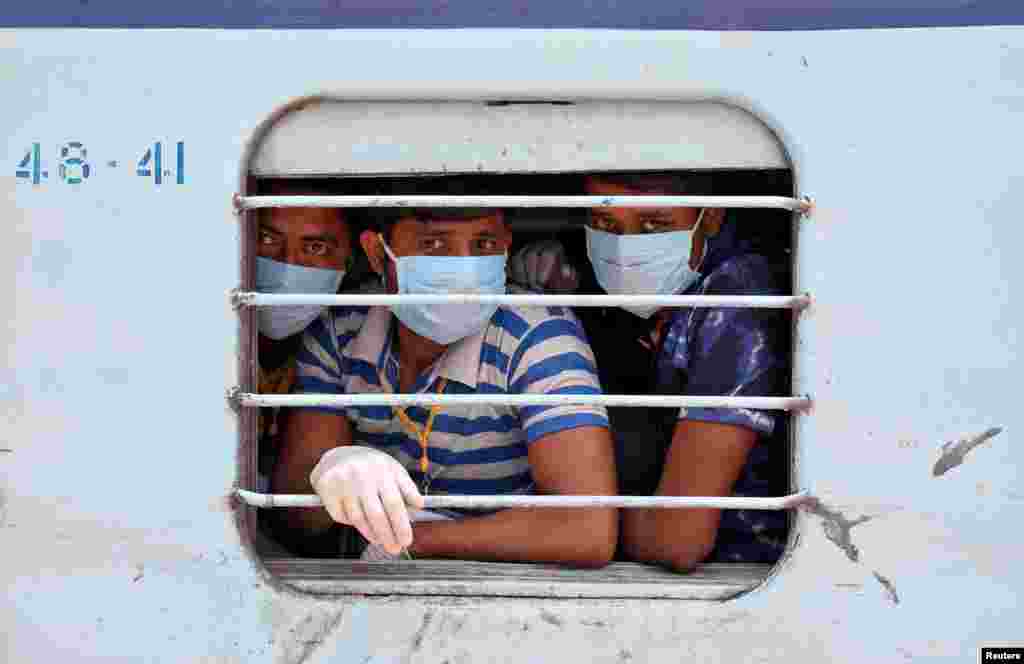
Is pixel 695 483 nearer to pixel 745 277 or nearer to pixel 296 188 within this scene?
pixel 745 277

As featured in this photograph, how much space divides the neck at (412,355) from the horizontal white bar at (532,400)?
0.55 m

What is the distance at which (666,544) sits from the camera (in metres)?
2.05

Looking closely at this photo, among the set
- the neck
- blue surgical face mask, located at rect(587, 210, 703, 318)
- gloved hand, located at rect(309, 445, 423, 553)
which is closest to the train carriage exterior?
gloved hand, located at rect(309, 445, 423, 553)

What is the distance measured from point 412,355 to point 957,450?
3.41 ft

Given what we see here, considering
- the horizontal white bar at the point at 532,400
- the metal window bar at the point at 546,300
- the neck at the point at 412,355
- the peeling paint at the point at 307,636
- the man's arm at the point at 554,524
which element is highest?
the metal window bar at the point at 546,300

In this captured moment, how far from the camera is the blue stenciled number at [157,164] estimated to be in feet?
5.98

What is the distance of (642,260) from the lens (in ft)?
7.22

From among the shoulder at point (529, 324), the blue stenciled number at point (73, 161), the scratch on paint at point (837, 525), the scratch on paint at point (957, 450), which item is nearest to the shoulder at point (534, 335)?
the shoulder at point (529, 324)

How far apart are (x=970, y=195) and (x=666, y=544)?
738mm

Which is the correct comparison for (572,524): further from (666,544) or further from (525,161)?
(525,161)

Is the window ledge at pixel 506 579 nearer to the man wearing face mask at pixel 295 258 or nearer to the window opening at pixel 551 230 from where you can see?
the window opening at pixel 551 230

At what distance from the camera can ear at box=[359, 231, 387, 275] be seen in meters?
2.34

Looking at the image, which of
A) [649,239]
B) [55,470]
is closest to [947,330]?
[649,239]

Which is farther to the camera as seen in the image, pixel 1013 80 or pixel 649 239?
pixel 649 239
